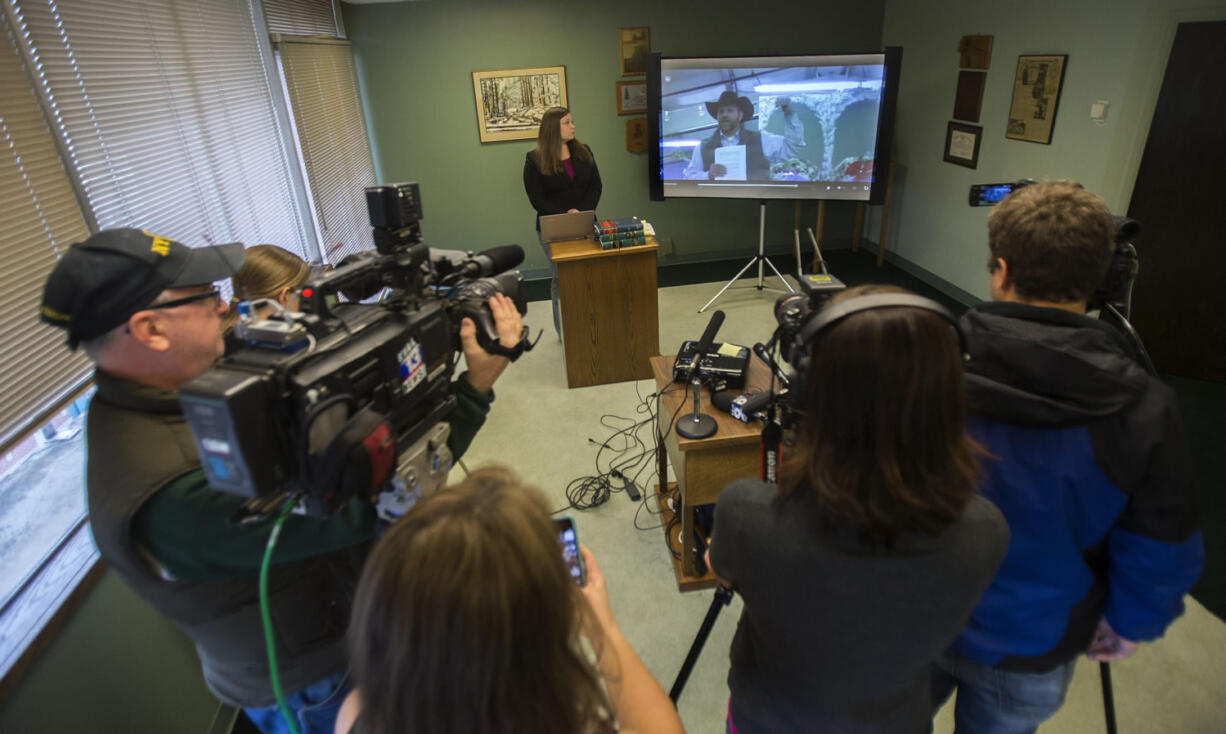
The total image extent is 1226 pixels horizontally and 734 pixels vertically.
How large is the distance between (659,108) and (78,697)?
4440 mm

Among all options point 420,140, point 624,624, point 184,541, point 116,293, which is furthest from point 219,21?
point 624,624

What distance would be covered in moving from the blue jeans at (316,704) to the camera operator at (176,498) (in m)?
0.03

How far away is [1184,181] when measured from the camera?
125 inches

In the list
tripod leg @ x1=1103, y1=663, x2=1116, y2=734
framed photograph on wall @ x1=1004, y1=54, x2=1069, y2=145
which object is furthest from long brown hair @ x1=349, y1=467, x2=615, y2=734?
framed photograph on wall @ x1=1004, y1=54, x2=1069, y2=145

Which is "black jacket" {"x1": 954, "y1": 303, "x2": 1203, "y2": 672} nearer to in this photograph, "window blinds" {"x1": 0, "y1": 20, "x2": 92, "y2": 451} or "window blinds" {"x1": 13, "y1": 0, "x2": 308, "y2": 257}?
"window blinds" {"x1": 0, "y1": 20, "x2": 92, "y2": 451}

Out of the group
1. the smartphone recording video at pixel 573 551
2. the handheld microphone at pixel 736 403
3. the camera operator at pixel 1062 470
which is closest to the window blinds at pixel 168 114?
the smartphone recording video at pixel 573 551

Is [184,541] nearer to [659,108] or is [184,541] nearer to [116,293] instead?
[116,293]

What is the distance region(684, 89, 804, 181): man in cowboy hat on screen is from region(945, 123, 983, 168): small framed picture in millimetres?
1155

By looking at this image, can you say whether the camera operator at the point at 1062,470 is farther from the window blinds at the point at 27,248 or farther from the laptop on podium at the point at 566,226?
the laptop on podium at the point at 566,226

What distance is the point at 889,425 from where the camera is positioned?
0.76 m

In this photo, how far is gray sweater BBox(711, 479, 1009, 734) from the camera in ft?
2.62

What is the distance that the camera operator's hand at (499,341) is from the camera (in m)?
1.18

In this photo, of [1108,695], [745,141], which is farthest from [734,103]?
[1108,695]

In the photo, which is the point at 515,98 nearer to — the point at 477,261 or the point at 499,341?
the point at 477,261
